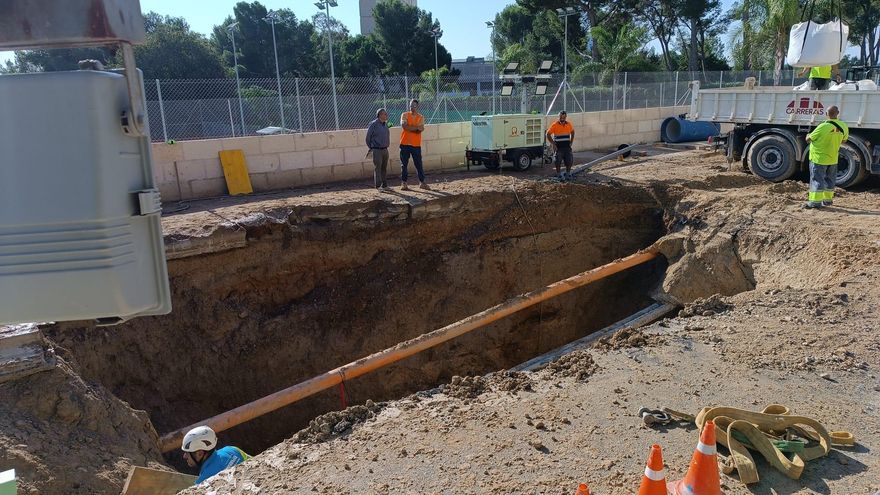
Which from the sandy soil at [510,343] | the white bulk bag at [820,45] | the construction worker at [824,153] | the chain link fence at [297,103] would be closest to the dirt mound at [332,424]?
the sandy soil at [510,343]

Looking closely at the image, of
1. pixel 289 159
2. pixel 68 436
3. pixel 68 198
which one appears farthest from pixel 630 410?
pixel 289 159

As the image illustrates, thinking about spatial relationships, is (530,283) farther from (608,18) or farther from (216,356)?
(608,18)

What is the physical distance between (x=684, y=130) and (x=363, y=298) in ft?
43.8

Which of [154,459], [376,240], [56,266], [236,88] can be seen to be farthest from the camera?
[236,88]

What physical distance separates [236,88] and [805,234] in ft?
35.5

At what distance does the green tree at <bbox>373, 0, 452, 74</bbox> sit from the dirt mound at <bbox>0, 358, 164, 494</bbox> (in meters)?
38.3

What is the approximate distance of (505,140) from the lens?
503 inches

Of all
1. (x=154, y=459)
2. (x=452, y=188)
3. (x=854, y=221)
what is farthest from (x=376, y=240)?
(x=854, y=221)

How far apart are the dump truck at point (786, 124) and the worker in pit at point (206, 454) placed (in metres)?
10.9

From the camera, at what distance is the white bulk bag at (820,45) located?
34.6ft

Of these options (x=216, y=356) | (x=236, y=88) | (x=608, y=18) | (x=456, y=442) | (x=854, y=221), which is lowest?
(x=216, y=356)

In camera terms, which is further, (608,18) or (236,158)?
(608,18)

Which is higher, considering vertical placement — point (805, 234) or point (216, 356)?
point (805, 234)

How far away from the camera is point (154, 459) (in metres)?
5.23
